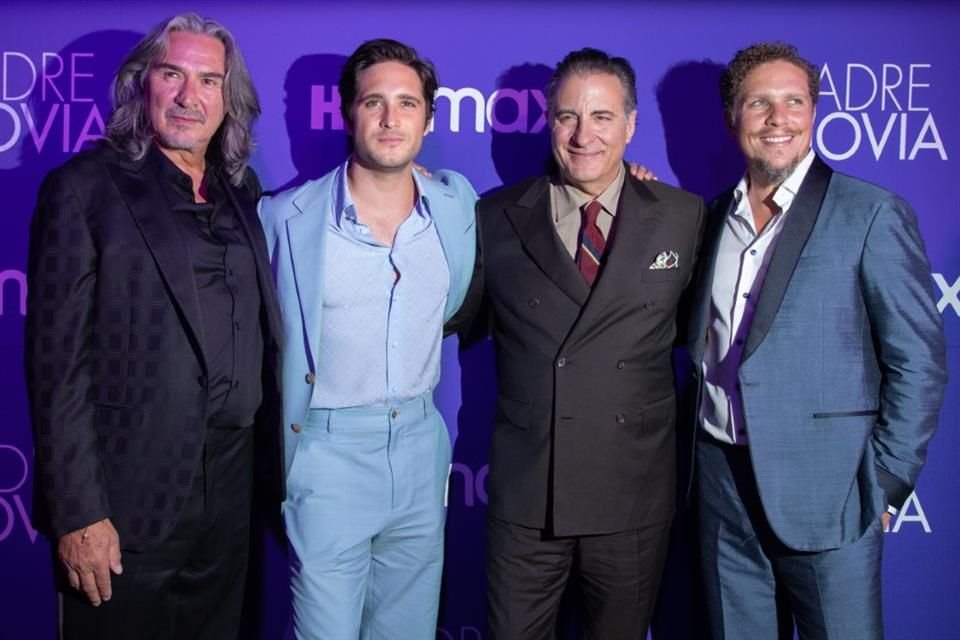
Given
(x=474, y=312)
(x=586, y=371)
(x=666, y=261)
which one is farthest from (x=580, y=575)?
(x=666, y=261)

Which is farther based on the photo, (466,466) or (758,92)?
(466,466)

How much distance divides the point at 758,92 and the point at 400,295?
1.20 m

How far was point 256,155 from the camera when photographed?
2994 millimetres

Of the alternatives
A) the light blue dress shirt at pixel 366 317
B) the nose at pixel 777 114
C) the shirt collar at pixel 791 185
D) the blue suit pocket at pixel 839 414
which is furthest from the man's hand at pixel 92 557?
the nose at pixel 777 114

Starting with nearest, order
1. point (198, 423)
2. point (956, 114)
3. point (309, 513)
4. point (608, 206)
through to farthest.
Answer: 1. point (198, 423)
2. point (309, 513)
3. point (608, 206)
4. point (956, 114)

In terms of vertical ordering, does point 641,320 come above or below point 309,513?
above

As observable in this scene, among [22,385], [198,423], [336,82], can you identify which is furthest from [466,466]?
[22,385]

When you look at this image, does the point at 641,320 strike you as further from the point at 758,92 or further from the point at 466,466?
the point at 466,466

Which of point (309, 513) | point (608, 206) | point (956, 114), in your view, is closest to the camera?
point (309, 513)

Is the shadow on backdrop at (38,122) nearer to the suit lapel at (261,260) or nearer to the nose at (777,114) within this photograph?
the suit lapel at (261,260)

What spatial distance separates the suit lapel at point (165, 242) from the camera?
2.05 meters

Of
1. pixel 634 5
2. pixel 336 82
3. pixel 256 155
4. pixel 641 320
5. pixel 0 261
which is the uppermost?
pixel 634 5

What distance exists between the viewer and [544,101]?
2994 millimetres

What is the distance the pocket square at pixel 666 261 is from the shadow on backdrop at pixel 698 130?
63 cm
